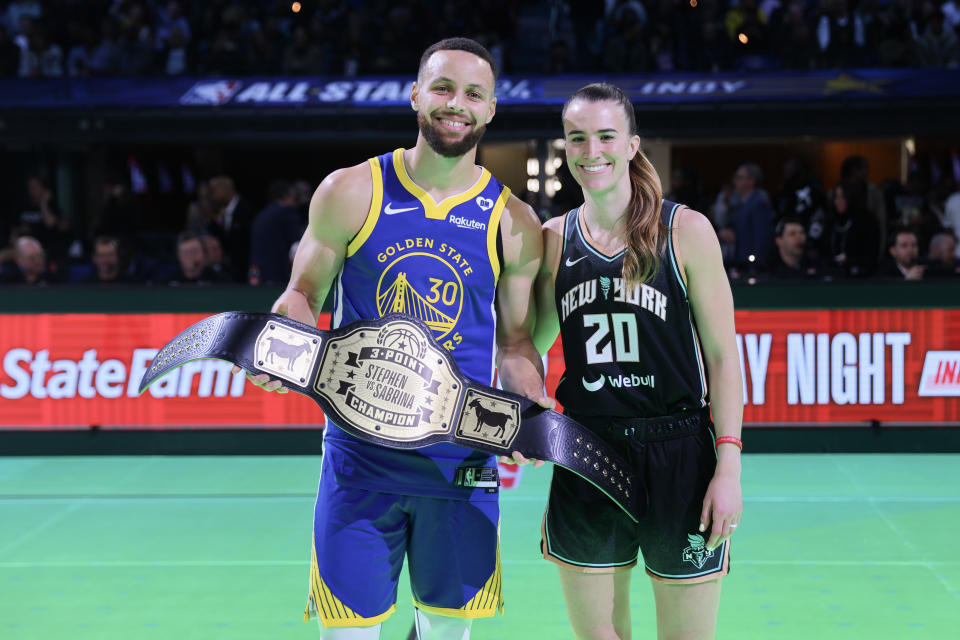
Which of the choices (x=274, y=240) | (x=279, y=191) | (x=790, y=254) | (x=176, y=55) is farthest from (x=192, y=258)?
(x=176, y=55)

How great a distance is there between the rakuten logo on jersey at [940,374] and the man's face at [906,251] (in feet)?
2.94

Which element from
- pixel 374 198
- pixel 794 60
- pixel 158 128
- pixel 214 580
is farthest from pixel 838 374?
pixel 158 128

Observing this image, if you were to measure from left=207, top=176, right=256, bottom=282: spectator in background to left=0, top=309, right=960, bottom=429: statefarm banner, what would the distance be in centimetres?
196

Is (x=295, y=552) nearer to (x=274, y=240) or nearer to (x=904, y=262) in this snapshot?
(x=274, y=240)

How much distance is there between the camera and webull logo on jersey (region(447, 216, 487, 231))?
123 inches

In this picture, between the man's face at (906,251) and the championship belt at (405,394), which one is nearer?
the championship belt at (405,394)

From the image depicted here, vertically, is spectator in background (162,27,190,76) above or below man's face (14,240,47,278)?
above

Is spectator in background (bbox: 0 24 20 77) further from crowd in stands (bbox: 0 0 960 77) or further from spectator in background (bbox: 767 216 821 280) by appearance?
spectator in background (bbox: 767 216 821 280)

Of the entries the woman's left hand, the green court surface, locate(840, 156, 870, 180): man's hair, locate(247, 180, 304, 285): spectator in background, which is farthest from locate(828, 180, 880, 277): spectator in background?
the woman's left hand

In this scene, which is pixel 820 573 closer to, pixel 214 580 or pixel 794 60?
→ pixel 214 580

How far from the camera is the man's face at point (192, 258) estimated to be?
839 cm

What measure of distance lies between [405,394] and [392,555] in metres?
0.53

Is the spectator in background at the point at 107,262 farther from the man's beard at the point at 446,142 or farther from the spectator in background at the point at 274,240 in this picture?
the man's beard at the point at 446,142

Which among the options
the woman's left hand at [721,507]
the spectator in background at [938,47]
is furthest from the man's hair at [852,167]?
the woman's left hand at [721,507]
